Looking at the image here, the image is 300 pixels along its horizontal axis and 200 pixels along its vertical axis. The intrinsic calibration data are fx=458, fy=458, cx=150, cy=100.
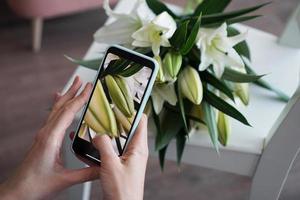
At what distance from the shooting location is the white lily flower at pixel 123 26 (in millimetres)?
794

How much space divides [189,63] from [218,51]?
0.21 ft

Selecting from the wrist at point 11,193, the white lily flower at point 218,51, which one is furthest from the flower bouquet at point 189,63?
the wrist at point 11,193

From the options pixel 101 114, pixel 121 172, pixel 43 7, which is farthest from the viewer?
pixel 43 7

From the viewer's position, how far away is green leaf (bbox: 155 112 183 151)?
83 centimetres

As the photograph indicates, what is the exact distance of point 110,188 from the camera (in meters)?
0.63

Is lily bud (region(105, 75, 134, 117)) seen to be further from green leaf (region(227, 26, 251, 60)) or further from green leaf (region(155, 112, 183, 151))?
green leaf (region(227, 26, 251, 60))

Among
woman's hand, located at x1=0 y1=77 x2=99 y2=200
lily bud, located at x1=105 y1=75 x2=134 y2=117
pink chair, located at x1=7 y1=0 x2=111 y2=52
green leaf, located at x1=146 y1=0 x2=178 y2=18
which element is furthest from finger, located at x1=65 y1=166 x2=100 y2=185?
pink chair, located at x1=7 y1=0 x2=111 y2=52

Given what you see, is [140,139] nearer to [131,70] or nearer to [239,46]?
[131,70]

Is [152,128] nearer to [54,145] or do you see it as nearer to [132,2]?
[54,145]

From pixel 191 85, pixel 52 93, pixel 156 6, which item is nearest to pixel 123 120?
pixel 191 85

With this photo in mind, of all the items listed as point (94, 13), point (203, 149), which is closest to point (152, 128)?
point (203, 149)

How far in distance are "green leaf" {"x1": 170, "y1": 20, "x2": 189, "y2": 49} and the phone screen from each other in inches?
4.1

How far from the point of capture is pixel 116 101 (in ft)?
2.42

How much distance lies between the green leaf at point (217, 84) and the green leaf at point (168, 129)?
9cm
